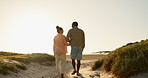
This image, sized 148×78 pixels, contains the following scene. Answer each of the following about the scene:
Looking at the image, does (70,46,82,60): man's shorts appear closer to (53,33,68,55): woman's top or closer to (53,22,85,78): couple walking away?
(53,22,85,78): couple walking away

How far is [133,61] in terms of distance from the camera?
34.5ft

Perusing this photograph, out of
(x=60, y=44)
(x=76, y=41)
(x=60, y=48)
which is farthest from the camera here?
(x=76, y=41)

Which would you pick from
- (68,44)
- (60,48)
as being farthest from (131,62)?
(68,44)

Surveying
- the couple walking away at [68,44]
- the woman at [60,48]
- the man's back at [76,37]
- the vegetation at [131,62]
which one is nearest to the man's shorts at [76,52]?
the couple walking away at [68,44]

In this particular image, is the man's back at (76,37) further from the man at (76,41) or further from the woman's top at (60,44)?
the woman's top at (60,44)

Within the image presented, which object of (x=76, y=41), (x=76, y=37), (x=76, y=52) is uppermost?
(x=76, y=37)

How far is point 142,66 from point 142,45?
1.61m

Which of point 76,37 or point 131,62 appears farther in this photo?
point 76,37

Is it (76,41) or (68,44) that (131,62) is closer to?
(76,41)

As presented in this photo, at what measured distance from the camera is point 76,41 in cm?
1333

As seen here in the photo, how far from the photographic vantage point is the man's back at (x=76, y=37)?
13.3m

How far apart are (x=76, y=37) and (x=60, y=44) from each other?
3.25 ft

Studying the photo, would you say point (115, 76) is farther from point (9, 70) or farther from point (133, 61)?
point (9, 70)

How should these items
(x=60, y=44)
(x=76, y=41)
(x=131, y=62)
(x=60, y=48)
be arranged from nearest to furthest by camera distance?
(x=131, y=62) → (x=60, y=48) → (x=60, y=44) → (x=76, y=41)
